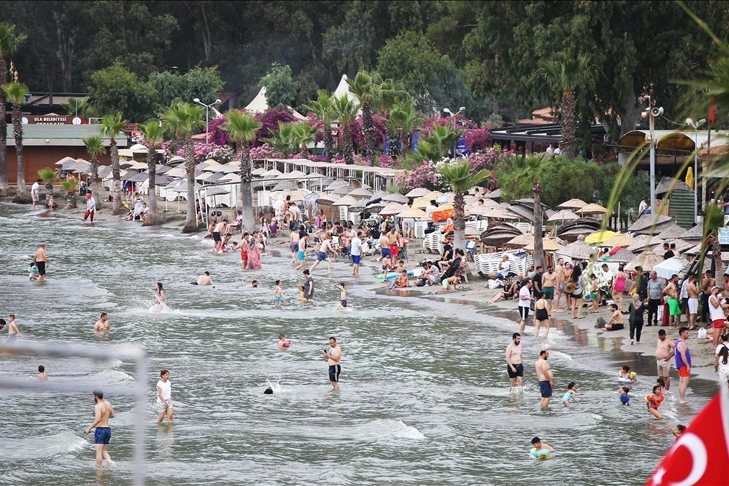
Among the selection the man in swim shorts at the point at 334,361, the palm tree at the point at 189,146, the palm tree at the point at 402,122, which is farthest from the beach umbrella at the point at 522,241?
the palm tree at the point at 402,122

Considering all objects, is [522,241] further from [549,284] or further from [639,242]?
[639,242]

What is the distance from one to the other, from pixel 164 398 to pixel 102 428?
3050 mm

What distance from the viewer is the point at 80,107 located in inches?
3278

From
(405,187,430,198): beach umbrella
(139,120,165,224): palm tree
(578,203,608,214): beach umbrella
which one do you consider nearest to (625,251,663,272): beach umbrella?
(578,203,608,214): beach umbrella

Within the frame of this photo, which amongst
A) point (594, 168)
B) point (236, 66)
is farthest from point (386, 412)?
point (236, 66)

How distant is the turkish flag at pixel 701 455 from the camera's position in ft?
16.2

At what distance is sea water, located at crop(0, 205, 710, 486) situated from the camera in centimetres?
1941

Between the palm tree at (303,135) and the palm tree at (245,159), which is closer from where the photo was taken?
the palm tree at (245,159)

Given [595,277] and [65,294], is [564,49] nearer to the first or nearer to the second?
[595,277]

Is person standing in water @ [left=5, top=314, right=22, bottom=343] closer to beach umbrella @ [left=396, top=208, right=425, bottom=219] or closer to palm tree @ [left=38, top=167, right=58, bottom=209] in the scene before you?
beach umbrella @ [left=396, top=208, right=425, bottom=219]

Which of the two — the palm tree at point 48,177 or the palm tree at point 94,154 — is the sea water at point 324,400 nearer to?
the palm tree at point 94,154

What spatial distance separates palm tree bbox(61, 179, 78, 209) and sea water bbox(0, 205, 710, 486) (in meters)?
25.7

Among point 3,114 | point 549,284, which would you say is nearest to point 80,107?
point 3,114

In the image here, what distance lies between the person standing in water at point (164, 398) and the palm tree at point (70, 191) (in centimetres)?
4235
